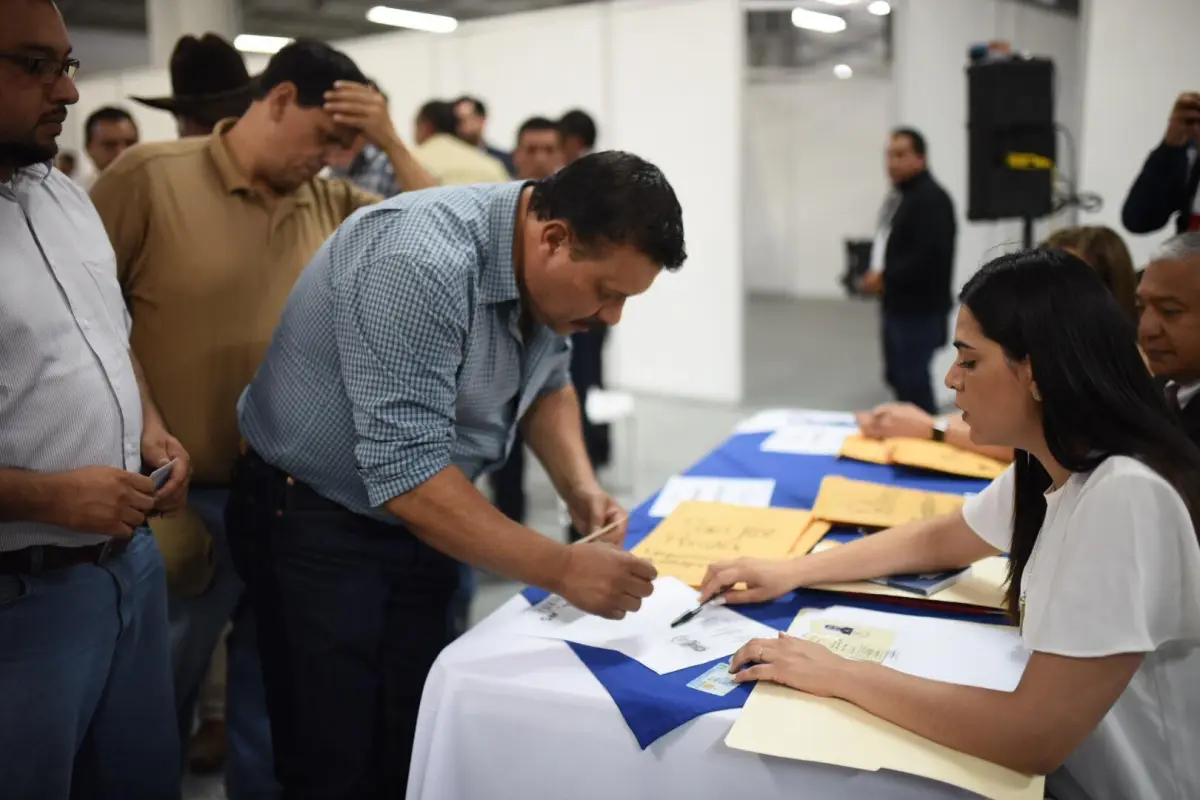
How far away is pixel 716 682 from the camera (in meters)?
1.17

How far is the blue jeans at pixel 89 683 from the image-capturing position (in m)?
1.30

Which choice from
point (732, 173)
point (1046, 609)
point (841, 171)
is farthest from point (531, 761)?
point (841, 171)

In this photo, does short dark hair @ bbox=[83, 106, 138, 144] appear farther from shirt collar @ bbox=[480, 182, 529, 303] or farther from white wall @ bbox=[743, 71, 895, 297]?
white wall @ bbox=[743, 71, 895, 297]

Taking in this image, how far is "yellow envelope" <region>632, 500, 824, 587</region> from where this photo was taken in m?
1.54

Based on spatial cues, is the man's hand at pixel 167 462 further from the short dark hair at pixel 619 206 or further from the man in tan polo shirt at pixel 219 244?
the short dark hair at pixel 619 206

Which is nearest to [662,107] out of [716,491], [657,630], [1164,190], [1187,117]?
[1164,190]

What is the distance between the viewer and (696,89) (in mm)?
5723

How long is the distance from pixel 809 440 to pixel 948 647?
109 cm

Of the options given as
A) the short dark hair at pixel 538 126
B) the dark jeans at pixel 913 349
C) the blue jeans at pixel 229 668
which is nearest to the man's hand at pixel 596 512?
the blue jeans at pixel 229 668

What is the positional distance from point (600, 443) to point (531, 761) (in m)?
3.32

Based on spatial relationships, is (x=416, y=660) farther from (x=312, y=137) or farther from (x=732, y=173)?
(x=732, y=173)

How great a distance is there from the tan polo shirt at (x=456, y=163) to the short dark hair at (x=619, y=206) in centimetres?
242

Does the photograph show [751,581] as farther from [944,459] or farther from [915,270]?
[915,270]

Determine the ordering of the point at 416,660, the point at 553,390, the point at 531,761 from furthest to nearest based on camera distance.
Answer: the point at 553,390, the point at 416,660, the point at 531,761
